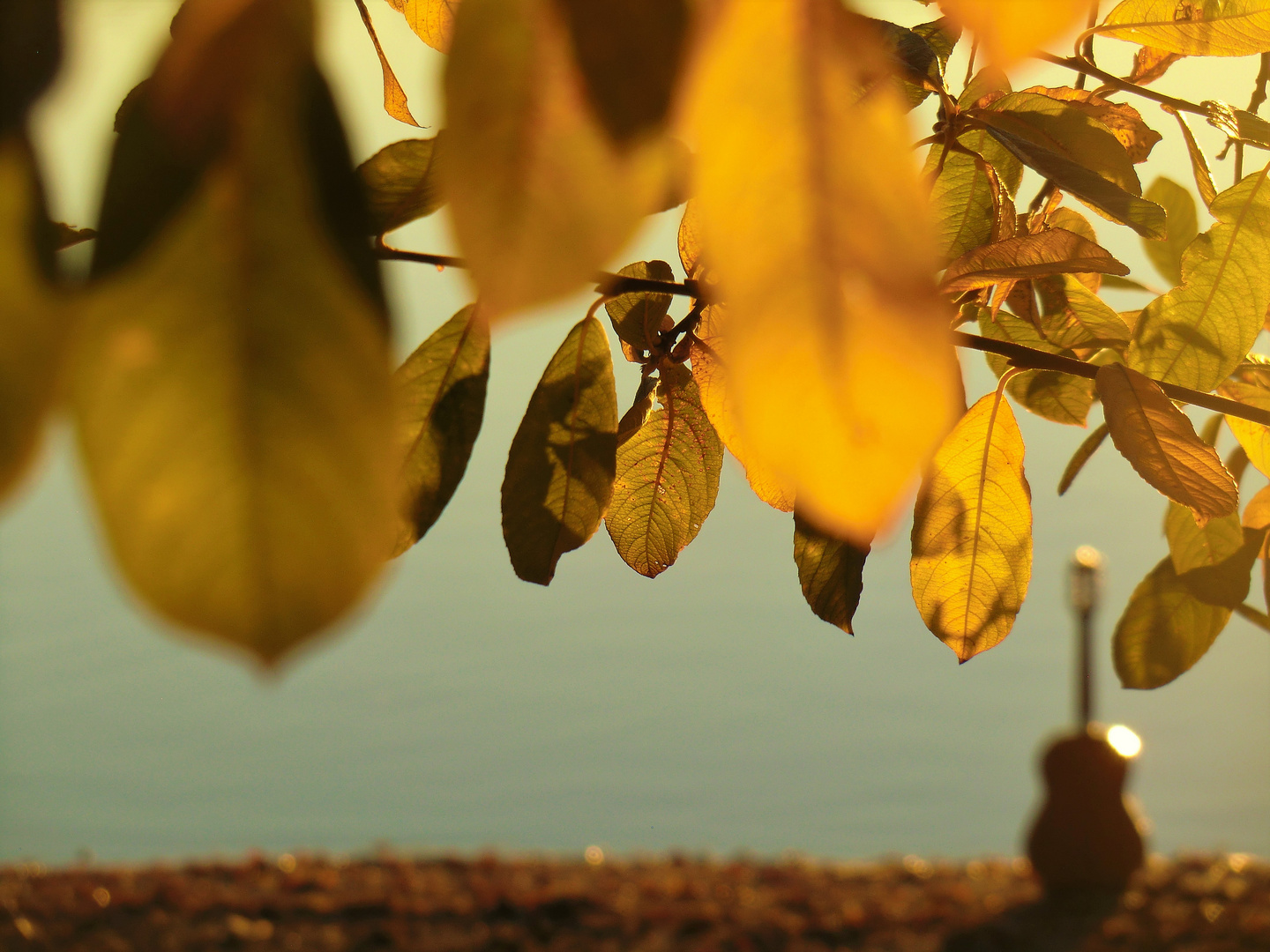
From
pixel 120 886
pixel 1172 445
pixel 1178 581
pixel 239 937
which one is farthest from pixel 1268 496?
pixel 120 886

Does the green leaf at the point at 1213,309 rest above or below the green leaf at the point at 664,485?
above

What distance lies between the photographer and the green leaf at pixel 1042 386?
0.64 metres

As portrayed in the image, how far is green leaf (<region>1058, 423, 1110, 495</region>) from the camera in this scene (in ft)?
2.33

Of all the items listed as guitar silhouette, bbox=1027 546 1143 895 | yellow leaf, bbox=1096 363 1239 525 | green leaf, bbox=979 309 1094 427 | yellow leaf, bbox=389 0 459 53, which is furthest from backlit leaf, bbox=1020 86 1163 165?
guitar silhouette, bbox=1027 546 1143 895

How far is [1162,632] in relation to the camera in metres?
0.70

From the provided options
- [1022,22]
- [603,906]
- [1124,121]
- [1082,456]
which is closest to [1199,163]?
[1124,121]

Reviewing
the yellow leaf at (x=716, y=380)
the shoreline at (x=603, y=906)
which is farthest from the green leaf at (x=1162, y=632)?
the shoreline at (x=603, y=906)

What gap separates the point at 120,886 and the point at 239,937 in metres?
0.71

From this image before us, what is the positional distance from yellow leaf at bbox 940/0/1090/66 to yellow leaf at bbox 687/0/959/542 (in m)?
0.02

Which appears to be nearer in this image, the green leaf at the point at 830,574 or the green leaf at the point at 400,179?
the green leaf at the point at 400,179

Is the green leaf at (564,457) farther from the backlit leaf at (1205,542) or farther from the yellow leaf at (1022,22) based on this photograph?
the backlit leaf at (1205,542)

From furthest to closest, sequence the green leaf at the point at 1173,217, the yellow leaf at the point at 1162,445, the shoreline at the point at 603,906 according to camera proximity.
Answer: the shoreline at the point at 603,906, the green leaf at the point at 1173,217, the yellow leaf at the point at 1162,445

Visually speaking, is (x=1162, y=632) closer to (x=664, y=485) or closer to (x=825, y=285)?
(x=664, y=485)

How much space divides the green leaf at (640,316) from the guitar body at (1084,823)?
4052 mm
